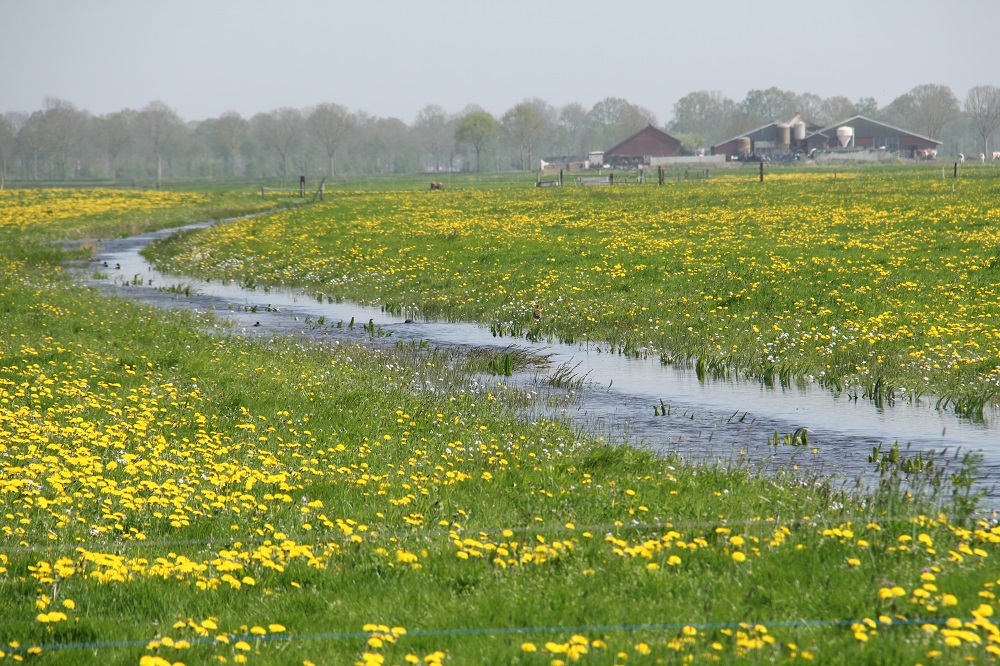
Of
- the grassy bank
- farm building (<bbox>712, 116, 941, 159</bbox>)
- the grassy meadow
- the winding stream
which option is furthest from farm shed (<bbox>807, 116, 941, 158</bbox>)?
the winding stream

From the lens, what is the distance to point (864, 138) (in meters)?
160

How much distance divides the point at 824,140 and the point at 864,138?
7.66 meters

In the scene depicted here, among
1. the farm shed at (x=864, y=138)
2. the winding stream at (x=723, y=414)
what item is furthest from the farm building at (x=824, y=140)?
the winding stream at (x=723, y=414)

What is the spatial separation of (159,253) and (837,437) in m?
35.8

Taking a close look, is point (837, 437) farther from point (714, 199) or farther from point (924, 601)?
point (714, 199)

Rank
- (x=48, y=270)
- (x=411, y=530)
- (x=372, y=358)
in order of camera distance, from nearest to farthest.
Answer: (x=411, y=530) → (x=372, y=358) → (x=48, y=270)

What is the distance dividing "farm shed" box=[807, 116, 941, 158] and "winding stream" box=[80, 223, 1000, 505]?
5682 inches

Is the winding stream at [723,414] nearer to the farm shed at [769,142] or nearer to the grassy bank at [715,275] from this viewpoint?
the grassy bank at [715,275]

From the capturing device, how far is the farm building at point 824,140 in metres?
154

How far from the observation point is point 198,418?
533 inches

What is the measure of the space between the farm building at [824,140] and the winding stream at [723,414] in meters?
139

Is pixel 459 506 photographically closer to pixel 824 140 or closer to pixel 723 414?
pixel 723 414

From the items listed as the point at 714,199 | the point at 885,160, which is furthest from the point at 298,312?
the point at 885,160

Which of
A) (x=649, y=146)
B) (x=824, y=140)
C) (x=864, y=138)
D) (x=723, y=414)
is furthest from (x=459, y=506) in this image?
(x=864, y=138)
